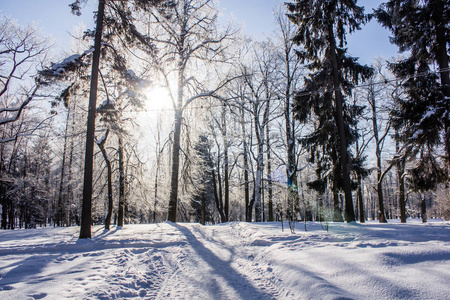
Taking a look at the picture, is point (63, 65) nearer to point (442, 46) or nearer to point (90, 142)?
point (90, 142)

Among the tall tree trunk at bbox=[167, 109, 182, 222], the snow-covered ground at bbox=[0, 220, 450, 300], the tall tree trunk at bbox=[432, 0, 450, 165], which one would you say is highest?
the tall tree trunk at bbox=[432, 0, 450, 165]

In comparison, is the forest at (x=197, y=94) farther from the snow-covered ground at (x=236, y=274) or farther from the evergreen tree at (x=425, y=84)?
the snow-covered ground at (x=236, y=274)

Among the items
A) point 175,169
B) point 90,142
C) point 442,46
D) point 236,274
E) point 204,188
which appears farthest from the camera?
point 204,188

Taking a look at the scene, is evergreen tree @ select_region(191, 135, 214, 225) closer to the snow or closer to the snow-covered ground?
the snow

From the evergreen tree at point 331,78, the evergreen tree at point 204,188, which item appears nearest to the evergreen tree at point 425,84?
the evergreen tree at point 331,78

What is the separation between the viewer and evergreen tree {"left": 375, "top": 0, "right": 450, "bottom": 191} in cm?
963

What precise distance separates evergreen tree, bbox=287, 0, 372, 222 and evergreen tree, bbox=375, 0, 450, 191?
184cm

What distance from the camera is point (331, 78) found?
11.7m

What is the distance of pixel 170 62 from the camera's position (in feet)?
44.7

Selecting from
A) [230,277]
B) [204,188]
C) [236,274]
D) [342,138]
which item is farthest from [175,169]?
[204,188]

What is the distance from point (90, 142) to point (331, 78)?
11.2 m

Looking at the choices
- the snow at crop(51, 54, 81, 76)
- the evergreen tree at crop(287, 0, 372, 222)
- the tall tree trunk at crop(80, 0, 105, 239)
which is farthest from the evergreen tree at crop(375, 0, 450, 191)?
the snow at crop(51, 54, 81, 76)

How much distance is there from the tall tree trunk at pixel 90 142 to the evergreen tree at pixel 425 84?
12.0m

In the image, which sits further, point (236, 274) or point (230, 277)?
point (236, 274)
